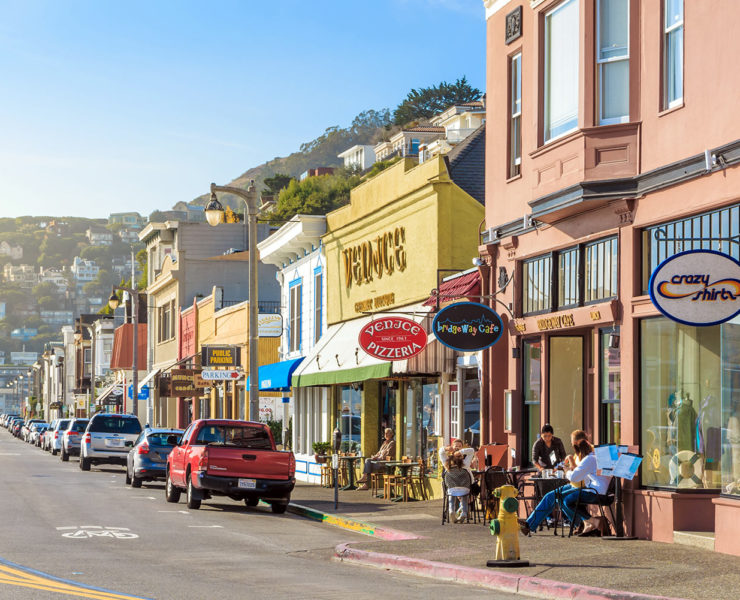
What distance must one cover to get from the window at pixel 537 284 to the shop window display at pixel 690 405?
3296 millimetres

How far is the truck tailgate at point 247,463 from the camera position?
2372 centimetres

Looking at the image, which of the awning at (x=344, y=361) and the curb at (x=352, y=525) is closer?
the curb at (x=352, y=525)

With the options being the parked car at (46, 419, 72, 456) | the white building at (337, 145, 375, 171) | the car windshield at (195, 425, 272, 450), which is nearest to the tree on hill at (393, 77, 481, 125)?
the white building at (337, 145, 375, 171)

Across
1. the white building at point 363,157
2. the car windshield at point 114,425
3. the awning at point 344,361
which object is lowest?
the car windshield at point 114,425

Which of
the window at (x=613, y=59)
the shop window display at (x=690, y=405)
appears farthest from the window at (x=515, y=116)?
the shop window display at (x=690, y=405)

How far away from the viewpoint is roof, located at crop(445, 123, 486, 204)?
2636cm

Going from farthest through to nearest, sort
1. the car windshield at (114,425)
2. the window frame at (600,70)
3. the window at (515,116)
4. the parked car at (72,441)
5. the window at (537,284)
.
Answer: the parked car at (72,441)
the car windshield at (114,425)
the window at (515,116)
the window at (537,284)
the window frame at (600,70)

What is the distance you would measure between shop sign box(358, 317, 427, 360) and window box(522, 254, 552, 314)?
2527 mm

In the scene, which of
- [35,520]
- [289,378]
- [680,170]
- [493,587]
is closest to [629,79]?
[680,170]

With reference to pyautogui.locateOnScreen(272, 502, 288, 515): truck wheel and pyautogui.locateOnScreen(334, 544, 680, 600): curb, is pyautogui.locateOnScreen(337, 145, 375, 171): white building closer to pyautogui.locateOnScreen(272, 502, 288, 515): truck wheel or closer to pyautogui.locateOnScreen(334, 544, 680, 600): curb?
pyautogui.locateOnScreen(272, 502, 288, 515): truck wheel

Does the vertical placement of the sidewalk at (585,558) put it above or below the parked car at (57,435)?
above

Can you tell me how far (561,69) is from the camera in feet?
64.8

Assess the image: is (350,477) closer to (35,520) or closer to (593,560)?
(35,520)

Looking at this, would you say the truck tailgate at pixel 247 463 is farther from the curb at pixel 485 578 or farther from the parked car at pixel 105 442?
the parked car at pixel 105 442
